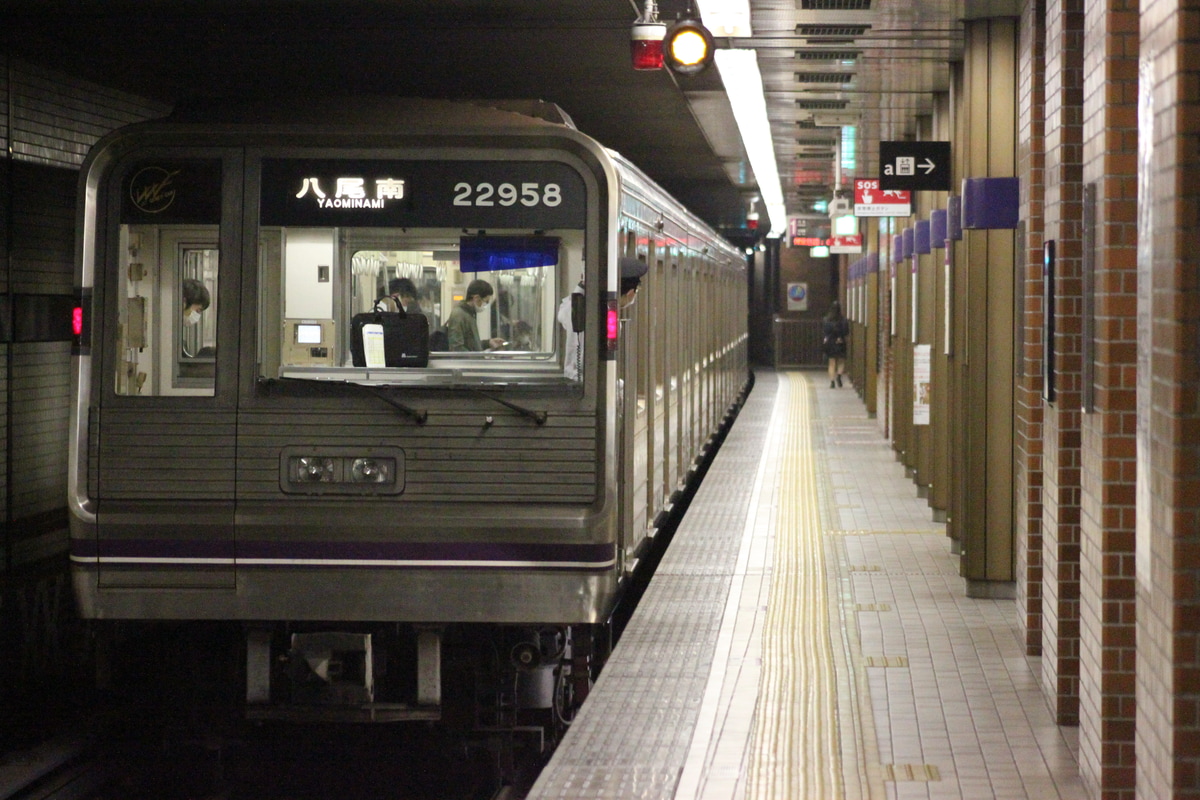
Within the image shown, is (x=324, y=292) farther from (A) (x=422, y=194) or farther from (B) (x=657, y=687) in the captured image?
(B) (x=657, y=687)

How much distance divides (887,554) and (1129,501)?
244 inches

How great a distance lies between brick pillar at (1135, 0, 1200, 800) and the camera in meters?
3.94

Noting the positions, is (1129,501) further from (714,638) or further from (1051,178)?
(714,638)

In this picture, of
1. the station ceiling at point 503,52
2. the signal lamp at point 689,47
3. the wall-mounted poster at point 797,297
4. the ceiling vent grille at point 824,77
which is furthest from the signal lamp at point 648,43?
the wall-mounted poster at point 797,297

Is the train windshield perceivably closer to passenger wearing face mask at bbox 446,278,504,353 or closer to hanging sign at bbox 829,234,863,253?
passenger wearing face mask at bbox 446,278,504,353

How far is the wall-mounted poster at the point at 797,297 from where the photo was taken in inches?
1748

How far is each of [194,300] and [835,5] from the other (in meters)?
4.71

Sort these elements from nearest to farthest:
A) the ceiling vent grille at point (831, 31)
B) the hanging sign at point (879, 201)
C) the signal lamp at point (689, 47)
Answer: the signal lamp at point (689, 47), the ceiling vent grille at point (831, 31), the hanging sign at point (879, 201)

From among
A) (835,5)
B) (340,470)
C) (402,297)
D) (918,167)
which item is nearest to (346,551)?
(340,470)

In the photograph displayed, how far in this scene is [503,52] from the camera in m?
11.2

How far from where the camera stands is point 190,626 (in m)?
6.55

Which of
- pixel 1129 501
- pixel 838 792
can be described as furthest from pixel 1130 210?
pixel 838 792

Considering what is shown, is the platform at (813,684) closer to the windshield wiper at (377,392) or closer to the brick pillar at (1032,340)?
the brick pillar at (1032,340)

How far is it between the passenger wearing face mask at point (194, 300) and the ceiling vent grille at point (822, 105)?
8666 mm
